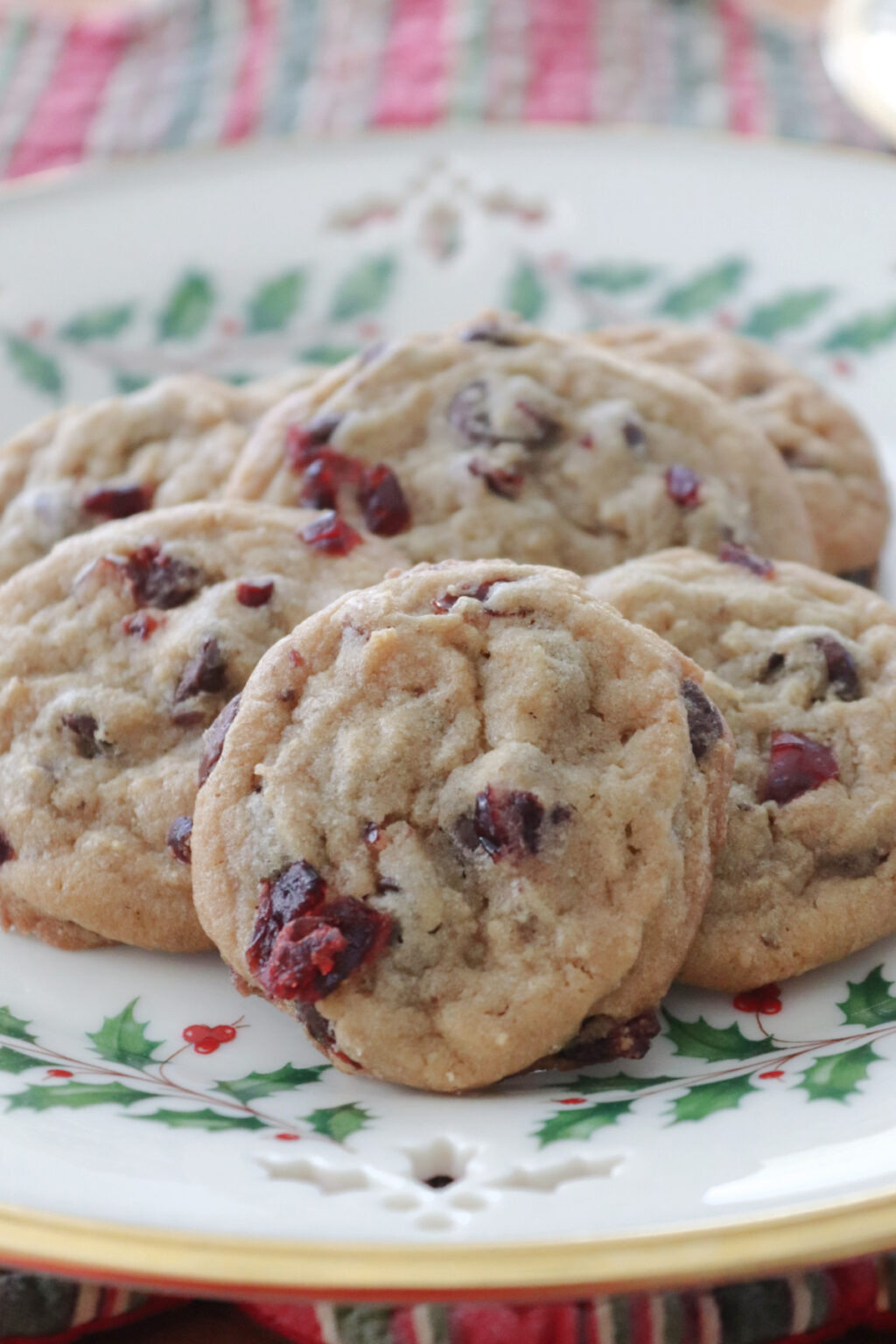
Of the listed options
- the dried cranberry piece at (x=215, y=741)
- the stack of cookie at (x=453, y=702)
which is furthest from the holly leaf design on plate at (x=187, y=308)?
the dried cranberry piece at (x=215, y=741)

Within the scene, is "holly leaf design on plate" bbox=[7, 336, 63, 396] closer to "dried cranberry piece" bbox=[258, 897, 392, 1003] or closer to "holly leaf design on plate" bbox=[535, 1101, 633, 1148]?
"dried cranberry piece" bbox=[258, 897, 392, 1003]

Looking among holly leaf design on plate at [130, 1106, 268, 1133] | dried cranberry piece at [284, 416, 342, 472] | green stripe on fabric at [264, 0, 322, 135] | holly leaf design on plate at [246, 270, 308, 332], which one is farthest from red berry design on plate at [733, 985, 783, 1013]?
green stripe on fabric at [264, 0, 322, 135]


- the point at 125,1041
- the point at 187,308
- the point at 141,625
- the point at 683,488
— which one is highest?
the point at 187,308

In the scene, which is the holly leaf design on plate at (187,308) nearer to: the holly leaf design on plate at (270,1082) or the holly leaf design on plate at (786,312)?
the holly leaf design on plate at (786,312)

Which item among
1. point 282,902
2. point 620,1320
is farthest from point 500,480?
point 620,1320

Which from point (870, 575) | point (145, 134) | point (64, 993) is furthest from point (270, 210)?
point (64, 993)

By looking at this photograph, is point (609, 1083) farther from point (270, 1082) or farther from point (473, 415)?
point (473, 415)
